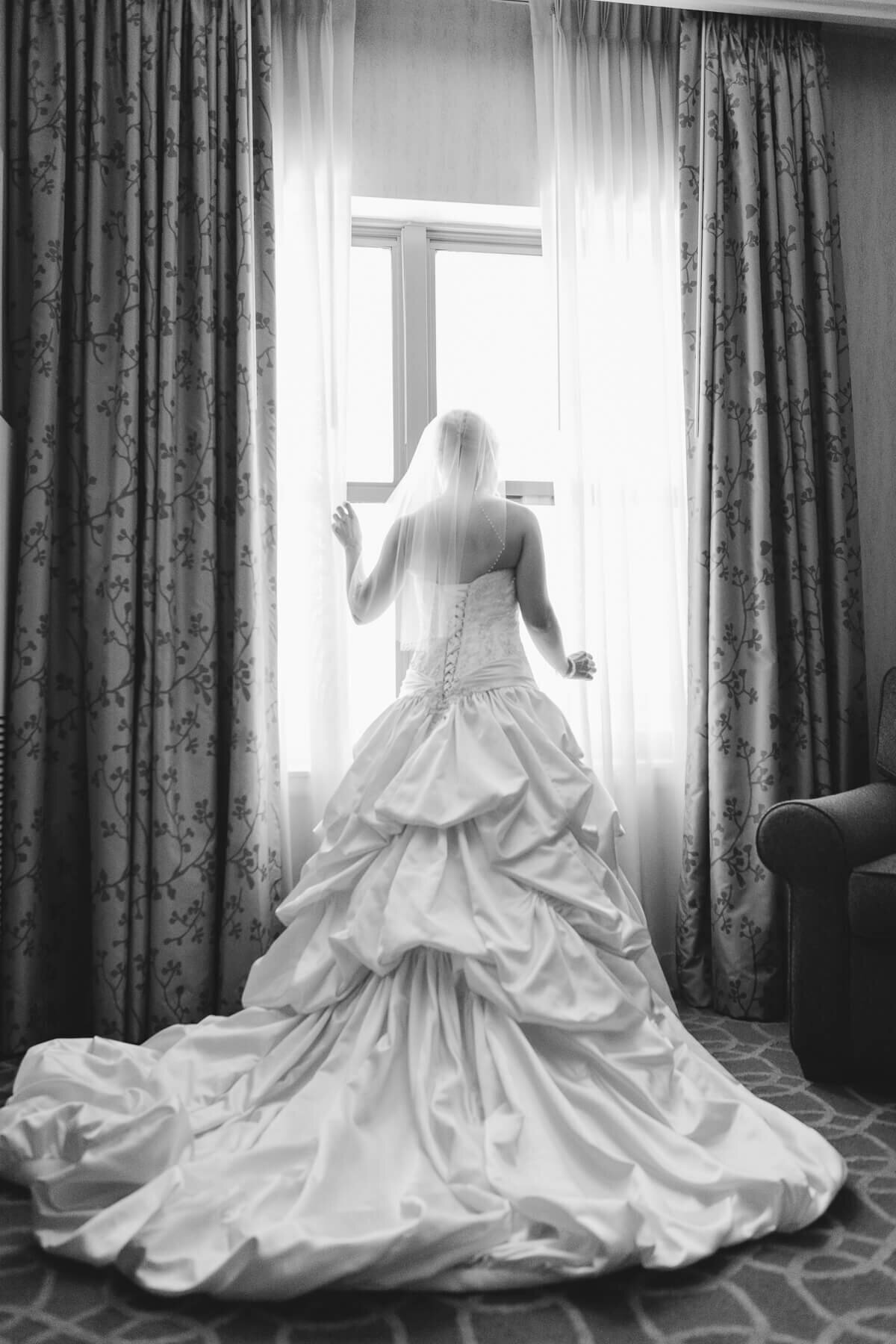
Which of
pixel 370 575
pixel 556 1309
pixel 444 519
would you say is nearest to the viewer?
pixel 556 1309

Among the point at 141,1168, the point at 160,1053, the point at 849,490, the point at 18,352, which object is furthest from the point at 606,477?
the point at 141,1168

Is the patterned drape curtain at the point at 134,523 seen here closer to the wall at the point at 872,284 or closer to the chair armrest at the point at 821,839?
the chair armrest at the point at 821,839

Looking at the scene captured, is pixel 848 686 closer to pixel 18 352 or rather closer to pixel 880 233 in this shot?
pixel 880 233

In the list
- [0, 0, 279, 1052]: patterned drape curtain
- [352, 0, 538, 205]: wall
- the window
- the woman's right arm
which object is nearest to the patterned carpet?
[0, 0, 279, 1052]: patterned drape curtain

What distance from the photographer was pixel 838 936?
2393 millimetres

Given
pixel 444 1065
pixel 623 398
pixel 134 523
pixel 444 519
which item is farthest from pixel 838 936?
pixel 134 523

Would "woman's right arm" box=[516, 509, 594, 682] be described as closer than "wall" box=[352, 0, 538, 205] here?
Yes

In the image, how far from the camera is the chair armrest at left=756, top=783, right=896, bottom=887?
2406mm

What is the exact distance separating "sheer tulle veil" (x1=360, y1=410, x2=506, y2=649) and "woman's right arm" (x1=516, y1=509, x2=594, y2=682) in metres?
0.08

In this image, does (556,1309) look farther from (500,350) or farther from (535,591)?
(500,350)

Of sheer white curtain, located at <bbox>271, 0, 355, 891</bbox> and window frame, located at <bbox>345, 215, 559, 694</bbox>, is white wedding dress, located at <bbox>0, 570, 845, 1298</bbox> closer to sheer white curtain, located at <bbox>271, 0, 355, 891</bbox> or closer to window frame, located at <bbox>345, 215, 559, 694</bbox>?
sheer white curtain, located at <bbox>271, 0, 355, 891</bbox>

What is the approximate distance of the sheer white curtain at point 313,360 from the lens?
3002 millimetres

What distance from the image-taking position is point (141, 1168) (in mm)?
1686

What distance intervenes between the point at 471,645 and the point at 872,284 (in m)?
2.10
